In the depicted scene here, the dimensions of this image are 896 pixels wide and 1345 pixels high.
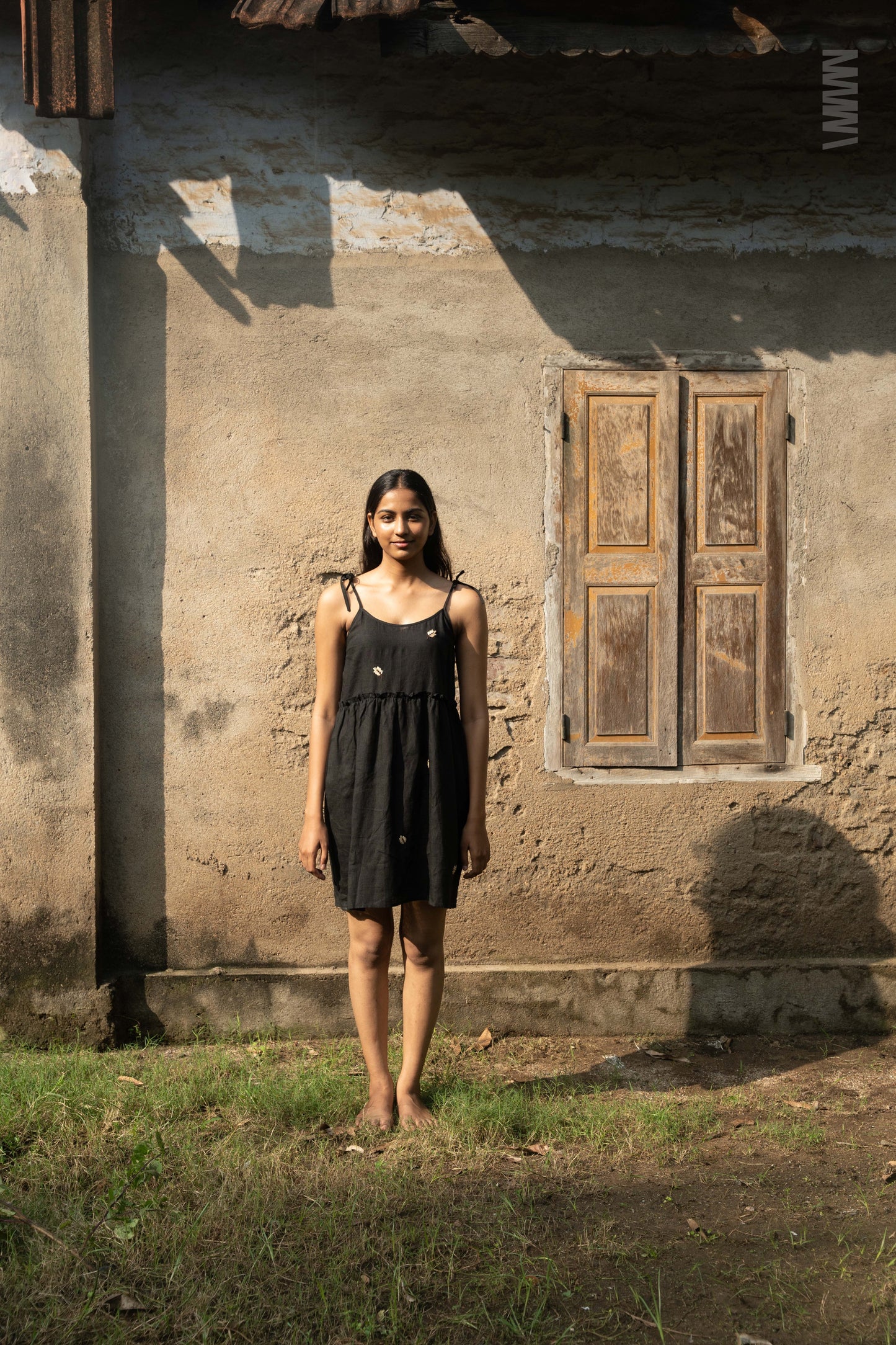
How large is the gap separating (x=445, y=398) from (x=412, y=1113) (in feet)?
8.45

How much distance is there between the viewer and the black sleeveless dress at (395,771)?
3.07 m

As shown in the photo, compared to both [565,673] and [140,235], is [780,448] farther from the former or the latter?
[140,235]

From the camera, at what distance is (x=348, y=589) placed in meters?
3.21

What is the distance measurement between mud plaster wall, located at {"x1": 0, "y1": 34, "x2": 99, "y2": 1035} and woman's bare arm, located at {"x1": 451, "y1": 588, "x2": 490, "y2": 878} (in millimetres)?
1531

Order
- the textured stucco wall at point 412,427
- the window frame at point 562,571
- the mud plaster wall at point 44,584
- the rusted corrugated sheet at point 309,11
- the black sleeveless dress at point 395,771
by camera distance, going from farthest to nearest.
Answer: the window frame at point 562,571
the textured stucco wall at point 412,427
the mud plaster wall at point 44,584
the rusted corrugated sheet at point 309,11
the black sleeveless dress at point 395,771

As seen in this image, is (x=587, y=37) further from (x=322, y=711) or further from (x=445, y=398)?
(x=322, y=711)

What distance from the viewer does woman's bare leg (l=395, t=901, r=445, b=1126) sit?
3.18 m

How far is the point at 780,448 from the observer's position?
4.15 m

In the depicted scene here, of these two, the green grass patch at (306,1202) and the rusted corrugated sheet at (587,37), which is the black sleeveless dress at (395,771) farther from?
the rusted corrugated sheet at (587,37)

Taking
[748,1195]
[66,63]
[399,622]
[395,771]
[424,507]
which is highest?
[66,63]

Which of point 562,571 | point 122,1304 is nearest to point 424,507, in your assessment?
point 562,571

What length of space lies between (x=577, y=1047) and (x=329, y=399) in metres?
2.67

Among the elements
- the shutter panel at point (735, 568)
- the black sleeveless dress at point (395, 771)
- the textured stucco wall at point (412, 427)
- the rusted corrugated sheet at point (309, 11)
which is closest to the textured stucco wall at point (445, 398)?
the textured stucco wall at point (412, 427)

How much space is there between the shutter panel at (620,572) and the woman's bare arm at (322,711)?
4.09 ft
